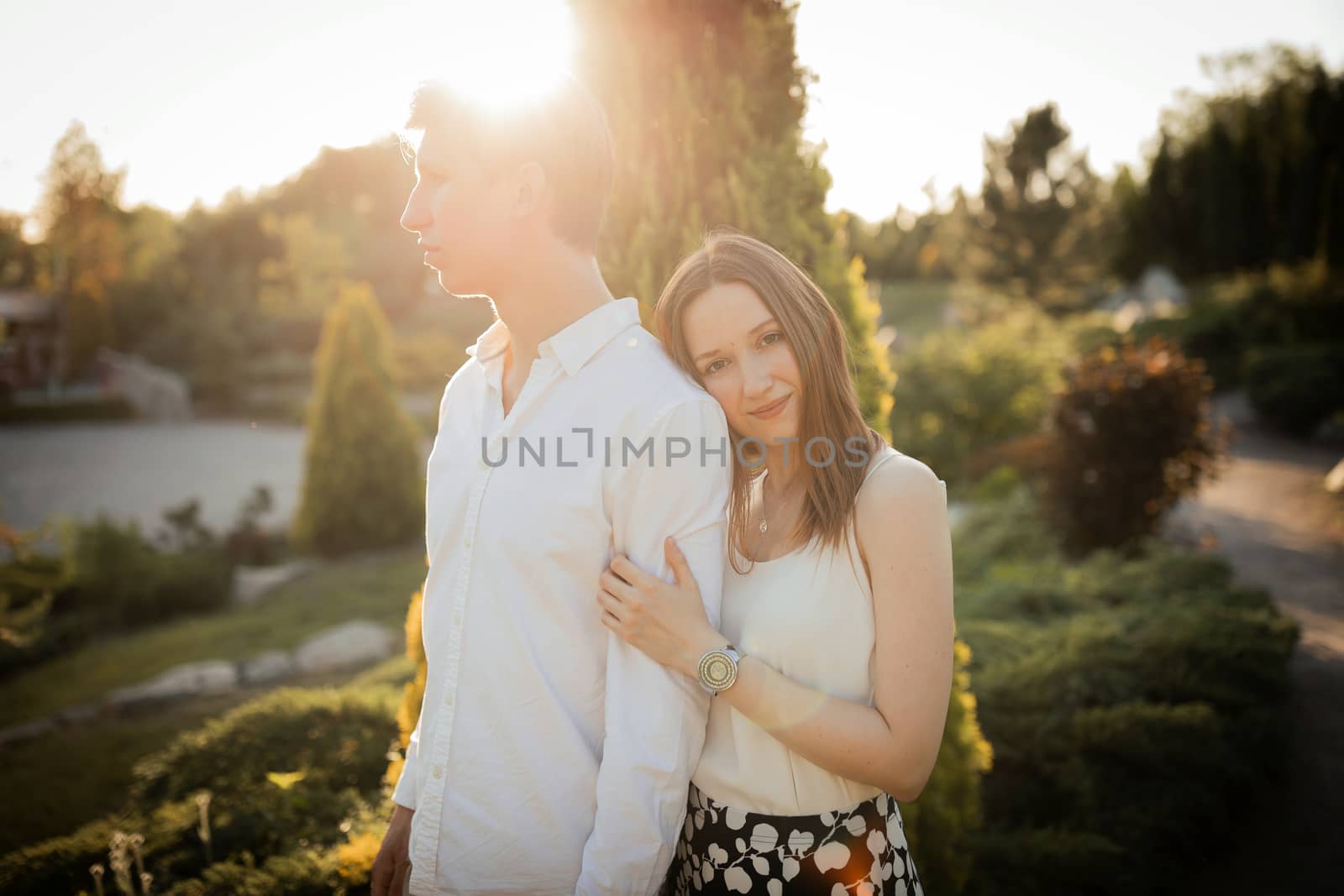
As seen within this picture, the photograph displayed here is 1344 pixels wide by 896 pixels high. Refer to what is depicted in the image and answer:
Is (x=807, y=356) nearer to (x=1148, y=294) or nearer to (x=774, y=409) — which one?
(x=774, y=409)

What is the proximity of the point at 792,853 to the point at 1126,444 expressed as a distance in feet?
23.0

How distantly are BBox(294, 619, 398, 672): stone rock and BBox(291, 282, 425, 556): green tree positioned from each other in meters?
3.13

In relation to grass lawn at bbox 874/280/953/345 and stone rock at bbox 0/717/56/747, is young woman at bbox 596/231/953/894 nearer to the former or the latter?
stone rock at bbox 0/717/56/747

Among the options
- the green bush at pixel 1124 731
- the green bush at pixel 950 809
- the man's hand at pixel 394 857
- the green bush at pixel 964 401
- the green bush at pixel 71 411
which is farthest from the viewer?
the green bush at pixel 71 411

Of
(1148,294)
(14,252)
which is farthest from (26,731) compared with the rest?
(1148,294)

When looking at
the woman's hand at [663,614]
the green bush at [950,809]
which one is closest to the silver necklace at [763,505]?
the woman's hand at [663,614]

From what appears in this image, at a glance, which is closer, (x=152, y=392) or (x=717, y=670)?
(x=717, y=670)

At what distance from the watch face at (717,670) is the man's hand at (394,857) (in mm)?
844

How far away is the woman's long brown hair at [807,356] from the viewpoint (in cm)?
177

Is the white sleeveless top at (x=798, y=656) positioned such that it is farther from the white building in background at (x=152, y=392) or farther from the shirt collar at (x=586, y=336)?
the white building in background at (x=152, y=392)

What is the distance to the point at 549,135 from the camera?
1.67m

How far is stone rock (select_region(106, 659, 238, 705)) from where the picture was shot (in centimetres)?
603

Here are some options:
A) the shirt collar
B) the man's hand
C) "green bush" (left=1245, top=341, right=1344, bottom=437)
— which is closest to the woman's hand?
the shirt collar

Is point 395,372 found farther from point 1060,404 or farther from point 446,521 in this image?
point 446,521
